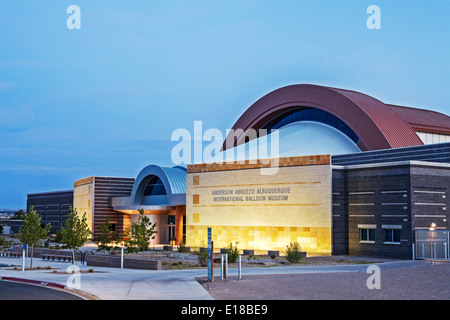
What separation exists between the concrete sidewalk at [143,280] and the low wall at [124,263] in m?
0.77

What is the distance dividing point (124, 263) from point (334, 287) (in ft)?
45.6

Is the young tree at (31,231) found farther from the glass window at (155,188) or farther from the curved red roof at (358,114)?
the glass window at (155,188)

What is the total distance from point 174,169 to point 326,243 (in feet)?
78.9

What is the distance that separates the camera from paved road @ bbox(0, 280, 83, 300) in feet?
62.4

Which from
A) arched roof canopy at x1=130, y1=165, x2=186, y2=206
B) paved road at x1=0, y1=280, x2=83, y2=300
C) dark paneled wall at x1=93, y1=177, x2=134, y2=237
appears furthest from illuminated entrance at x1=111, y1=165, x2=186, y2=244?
paved road at x1=0, y1=280, x2=83, y2=300

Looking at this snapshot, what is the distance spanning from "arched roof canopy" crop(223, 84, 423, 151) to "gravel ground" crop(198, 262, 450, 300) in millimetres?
20361

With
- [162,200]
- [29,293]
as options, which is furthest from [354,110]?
[29,293]

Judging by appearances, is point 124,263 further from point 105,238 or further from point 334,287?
point 334,287

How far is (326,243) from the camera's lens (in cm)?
4225

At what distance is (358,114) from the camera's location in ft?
159

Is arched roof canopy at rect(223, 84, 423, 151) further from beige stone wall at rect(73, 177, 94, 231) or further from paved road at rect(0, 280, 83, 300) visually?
paved road at rect(0, 280, 83, 300)

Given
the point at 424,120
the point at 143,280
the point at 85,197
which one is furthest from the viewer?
the point at 85,197

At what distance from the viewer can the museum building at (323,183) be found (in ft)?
130
